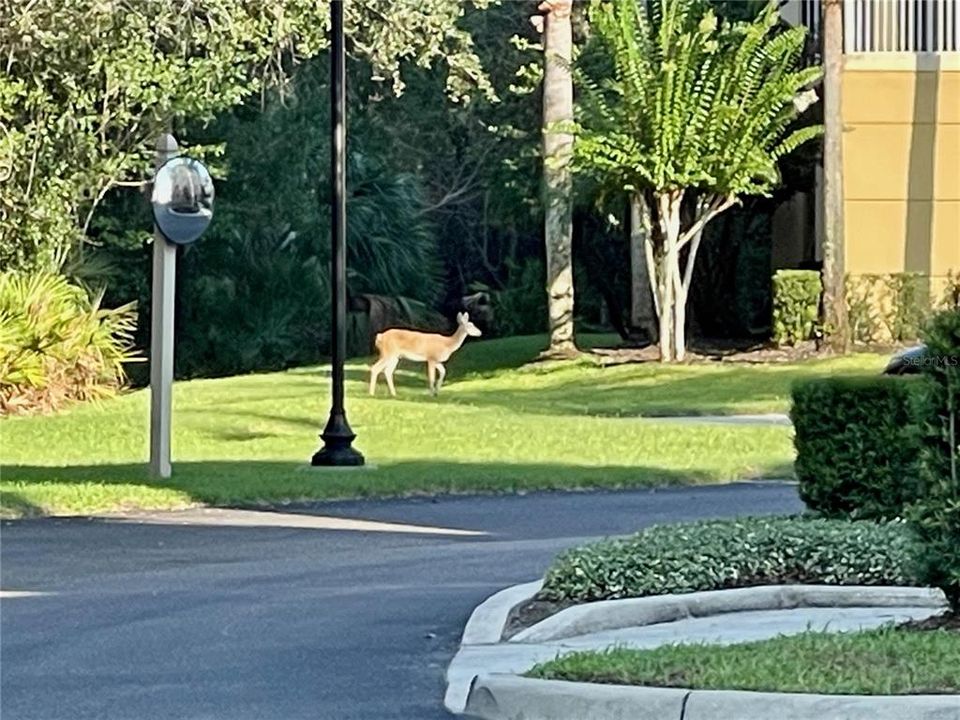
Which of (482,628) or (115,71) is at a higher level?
(115,71)

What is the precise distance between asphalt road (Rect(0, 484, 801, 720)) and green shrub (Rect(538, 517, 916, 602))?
80 centimetres

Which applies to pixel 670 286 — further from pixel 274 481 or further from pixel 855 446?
pixel 855 446

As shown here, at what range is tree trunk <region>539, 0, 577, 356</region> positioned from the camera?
119 ft

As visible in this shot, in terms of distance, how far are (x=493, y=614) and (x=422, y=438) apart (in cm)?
1305

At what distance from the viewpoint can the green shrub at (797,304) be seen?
33938mm

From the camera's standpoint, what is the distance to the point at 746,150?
1320 inches

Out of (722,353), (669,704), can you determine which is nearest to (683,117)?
(722,353)

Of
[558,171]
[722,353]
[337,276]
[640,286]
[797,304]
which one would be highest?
[558,171]

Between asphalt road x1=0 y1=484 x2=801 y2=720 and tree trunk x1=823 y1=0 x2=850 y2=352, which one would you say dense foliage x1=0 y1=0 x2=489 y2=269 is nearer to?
tree trunk x1=823 y1=0 x2=850 y2=352

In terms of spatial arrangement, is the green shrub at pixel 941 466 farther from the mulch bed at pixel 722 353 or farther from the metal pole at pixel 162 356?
the mulch bed at pixel 722 353

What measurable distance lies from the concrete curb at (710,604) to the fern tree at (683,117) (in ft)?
75.6

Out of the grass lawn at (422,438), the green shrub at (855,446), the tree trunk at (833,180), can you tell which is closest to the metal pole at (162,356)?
the grass lawn at (422,438)

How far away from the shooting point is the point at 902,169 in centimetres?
3472

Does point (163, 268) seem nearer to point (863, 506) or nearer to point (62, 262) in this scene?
point (863, 506)
